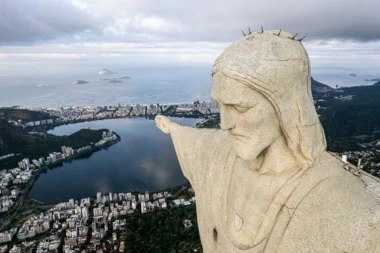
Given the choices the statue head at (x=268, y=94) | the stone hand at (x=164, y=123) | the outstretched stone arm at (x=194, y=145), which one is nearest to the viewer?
the statue head at (x=268, y=94)

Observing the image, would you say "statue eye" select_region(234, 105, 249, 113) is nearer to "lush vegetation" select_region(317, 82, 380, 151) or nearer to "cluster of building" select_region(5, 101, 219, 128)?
"lush vegetation" select_region(317, 82, 380, 151)

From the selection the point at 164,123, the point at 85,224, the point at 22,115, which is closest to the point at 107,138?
the point at 22,115

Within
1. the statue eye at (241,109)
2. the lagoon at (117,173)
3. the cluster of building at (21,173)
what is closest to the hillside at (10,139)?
the cluster of building at (21,173)

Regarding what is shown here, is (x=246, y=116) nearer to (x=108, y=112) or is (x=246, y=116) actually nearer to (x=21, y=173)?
(x=21, y=173)

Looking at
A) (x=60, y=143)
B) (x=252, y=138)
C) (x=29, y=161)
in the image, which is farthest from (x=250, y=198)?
(x=60, y=143)

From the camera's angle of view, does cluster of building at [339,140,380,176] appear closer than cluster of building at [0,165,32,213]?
Yes

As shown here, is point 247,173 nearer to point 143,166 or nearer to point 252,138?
point 252,138

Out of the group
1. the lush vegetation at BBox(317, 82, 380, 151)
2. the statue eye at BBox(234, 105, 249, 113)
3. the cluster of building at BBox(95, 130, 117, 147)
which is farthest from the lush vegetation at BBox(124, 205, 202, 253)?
the cluster of building at BBox(95, 130, 117, 147)

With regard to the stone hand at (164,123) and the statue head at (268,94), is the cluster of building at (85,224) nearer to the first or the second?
the stone hand at (164,123)
